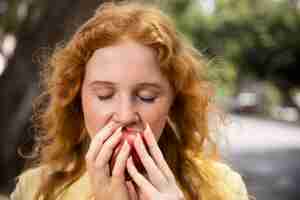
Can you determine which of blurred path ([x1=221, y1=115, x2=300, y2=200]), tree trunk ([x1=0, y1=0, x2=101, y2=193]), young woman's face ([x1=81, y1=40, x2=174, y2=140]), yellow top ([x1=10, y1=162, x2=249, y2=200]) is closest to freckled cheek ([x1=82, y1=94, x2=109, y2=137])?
young woman's face ([x1=81, y1=40, x2=174, y2=140])

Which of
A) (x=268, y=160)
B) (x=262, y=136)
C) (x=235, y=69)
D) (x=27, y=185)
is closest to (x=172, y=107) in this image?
(x=27, y=185)

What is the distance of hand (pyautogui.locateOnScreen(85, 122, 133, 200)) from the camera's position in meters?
1.71

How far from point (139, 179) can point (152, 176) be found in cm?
3

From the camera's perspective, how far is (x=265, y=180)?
10.7 metres

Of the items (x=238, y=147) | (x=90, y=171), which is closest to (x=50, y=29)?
(x=90, y=171)

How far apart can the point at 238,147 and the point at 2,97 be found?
926 centimetres

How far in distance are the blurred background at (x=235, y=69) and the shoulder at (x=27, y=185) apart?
1.95 feet

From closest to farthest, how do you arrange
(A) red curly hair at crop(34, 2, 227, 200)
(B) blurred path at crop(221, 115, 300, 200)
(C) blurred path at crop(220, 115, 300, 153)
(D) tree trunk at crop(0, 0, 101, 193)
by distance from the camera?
(A) red curly hair at crop(34, 2, 227, 200) < (D) tree trunk at crop(0, 0, 101, 193) < (B) blurred path at crop(221, 115, 300, 200) < (C) blurred path at crop(220, 115, 300, 153)

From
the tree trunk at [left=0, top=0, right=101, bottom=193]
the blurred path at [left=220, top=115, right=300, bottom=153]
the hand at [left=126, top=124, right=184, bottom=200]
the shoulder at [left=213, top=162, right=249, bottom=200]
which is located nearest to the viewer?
the hand at [left=126, top=124, right=184, bottom=200]

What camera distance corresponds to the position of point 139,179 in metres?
1.69

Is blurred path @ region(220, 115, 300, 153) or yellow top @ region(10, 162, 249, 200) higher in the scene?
yellow top @ region(10, 162, 249, 200)

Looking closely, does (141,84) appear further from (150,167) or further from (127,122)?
(150,167)

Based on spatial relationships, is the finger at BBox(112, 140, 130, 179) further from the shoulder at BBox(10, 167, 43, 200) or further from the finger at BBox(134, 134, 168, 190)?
the shoulder at BBox(10, 167, 43, 200)

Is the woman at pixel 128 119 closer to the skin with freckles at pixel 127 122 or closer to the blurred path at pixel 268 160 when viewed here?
the skin with freckles at pixel 127 122
